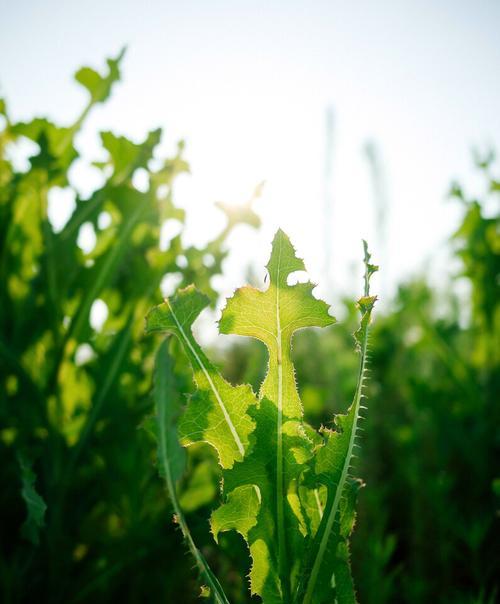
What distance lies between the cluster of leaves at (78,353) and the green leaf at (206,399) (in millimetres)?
692

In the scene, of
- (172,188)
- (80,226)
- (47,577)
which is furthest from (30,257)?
(47,577)

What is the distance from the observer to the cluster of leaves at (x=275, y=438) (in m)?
0.70

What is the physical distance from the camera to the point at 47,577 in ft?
4.14

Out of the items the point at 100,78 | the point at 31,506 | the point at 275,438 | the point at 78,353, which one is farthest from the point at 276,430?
the point at 100,78

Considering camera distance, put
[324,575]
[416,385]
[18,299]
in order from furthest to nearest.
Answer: [416,385]
[18,299]
[324,575]

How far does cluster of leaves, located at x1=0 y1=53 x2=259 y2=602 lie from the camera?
4.34 ft

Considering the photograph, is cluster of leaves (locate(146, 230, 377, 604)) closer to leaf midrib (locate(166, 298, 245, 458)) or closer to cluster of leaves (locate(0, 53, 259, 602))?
leaf midrib (locate(166, 298, 245, 458))

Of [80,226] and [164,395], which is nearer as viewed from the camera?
[164,395]

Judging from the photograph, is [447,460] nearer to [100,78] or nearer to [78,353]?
[78,353]

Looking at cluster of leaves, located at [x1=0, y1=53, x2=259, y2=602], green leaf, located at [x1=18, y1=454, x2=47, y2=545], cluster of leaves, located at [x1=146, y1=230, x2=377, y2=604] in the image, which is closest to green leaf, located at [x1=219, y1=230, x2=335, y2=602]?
cluster of leaves, located at [x1=146, y1=230, x2=377, y2=604]

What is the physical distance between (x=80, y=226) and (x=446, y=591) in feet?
6.01

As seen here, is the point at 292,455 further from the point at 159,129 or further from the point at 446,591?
the point at 446,591

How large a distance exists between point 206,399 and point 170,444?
0.28 ft

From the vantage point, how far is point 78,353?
1.51 m
